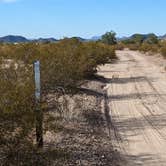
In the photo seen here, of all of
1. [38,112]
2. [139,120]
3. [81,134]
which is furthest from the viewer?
[139,120]

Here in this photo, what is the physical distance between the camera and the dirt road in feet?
45.9

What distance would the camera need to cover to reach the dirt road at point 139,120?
14.0 m

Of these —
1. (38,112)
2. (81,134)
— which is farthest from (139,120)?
(38,112)

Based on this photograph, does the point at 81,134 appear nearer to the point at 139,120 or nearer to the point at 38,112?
the point at 139,120

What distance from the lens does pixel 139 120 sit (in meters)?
19.7

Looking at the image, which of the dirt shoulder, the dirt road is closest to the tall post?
the dirt shoulder

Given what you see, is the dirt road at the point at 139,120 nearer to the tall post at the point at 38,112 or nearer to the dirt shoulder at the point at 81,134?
the dirt shoulder at the point at 81,134

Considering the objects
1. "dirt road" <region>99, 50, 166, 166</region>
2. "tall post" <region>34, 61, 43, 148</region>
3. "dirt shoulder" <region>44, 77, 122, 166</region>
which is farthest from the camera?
"dirt road" <region>99, 50, 166, 166</region>

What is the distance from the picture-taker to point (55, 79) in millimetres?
17500

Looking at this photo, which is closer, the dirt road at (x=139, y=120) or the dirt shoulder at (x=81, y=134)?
the dirt shoulder at (x=81, y=134)

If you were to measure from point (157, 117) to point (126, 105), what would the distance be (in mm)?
3723

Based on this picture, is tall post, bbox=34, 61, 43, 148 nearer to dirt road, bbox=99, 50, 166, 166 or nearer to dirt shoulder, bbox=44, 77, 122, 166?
dirt shoulder, bbox=44, 77, 122, 166

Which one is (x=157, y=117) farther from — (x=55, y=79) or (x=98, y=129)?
(x=55, y=79)

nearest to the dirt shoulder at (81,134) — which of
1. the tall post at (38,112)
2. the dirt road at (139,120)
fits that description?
the tall post at (38,112)
